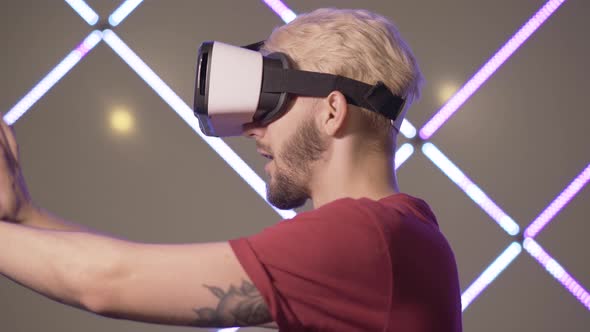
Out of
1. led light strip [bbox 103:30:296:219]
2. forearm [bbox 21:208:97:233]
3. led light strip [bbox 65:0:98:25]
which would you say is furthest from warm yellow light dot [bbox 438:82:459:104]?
forearm [bbox 21:208:97:233]

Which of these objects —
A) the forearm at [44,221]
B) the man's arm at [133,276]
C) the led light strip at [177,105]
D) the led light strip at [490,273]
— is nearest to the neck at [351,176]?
the man's arm at [133,276]

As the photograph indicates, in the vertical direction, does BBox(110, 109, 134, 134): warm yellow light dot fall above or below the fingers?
below

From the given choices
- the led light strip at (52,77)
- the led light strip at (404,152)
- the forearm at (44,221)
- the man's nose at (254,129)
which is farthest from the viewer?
the led light strip at (404,152)

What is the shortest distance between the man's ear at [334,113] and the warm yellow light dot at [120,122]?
72cm

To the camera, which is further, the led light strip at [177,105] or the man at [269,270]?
the led light strip at [177,105]

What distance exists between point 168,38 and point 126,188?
1.37ft

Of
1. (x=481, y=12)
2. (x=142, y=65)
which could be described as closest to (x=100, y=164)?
(x=142, y=65)

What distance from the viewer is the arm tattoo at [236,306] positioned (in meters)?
0.78

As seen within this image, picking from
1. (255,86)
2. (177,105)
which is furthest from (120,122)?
(255,86)

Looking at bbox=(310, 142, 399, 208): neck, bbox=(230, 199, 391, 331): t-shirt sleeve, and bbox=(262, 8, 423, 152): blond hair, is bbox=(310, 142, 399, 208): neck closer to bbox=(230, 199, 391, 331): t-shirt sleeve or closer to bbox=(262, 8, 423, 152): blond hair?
bbox=(262, 8, 423, 152): blond hair

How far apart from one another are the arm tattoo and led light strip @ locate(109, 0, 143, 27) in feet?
3.52

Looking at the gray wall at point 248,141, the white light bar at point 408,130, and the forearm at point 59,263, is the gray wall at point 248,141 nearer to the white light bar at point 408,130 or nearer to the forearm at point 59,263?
the white light bar at point 408,130

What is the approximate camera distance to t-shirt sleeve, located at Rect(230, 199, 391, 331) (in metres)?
0.79

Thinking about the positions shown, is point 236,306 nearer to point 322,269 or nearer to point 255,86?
point 322,269
